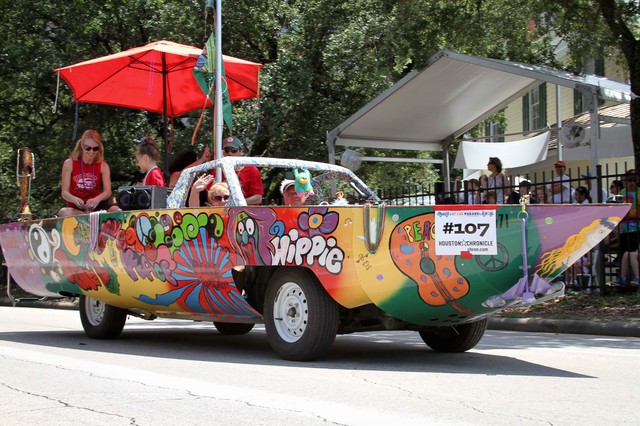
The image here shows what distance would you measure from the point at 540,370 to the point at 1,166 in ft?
70.3

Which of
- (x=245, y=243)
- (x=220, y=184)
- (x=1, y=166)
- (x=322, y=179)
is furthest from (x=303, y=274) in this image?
(x=1, y=166)

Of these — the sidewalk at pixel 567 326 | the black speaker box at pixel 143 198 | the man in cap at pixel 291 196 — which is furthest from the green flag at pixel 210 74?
the sidewalk at pixel 567 326

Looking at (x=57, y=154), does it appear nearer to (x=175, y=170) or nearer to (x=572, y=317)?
(x=175, y=170)

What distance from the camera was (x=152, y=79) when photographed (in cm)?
1204

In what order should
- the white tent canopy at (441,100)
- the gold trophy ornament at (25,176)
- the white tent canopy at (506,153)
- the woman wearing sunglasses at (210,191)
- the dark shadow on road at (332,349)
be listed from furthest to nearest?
the white tent canopy at (506,153), the white tent canopy at (441,100), the gold trophy ornament at (25,176), the woman wearing sunglasses at (210,191), the dark shadow on road at (332,349)

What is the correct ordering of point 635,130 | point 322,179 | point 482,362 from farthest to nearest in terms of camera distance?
point 635,130 < point 322,179 < point 482,362

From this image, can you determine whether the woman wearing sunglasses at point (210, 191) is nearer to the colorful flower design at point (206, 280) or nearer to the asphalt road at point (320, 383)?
the colorful flower design at point (206, 280)

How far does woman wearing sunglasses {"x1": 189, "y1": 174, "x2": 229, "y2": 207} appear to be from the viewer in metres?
7.61

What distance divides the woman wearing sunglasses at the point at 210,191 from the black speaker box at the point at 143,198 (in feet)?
1.37

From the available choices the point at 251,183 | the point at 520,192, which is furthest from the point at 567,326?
the point at 251,183

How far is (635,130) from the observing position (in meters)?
12.6

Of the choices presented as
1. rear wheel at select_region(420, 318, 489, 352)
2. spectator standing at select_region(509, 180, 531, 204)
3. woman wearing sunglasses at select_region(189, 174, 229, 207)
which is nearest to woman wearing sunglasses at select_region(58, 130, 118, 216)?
woman wearing sunglasses at select_region(189, 174, 229, 207)

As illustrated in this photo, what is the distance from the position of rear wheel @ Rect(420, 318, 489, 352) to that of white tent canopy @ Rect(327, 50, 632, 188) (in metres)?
6.61

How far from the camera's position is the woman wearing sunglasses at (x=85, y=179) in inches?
374
